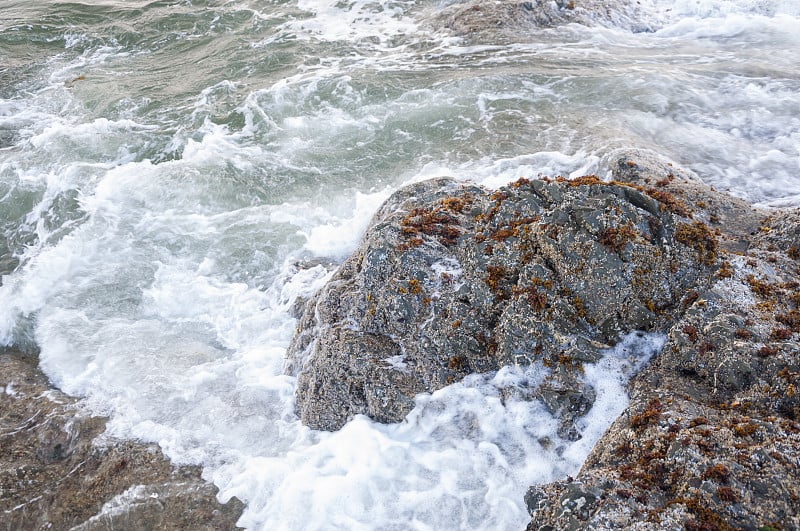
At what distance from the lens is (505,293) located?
6914 millimetres

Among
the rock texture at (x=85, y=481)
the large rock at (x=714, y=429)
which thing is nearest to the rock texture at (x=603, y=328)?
the large rock at (x=714, y=429)

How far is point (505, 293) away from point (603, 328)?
4.01 feet

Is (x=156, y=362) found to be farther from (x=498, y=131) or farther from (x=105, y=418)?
(x=498, y=131)

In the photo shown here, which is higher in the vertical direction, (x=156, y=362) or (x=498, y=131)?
(x=498, y=131)

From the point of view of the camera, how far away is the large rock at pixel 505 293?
657cm

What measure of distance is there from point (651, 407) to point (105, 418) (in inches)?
297

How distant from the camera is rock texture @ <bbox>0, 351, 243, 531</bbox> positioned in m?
6.91

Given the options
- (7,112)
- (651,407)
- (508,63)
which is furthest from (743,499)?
(7,112)

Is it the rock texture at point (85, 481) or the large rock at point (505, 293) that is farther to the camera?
the rock texture at point (85, 481)

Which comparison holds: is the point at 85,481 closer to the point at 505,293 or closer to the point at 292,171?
the point at 505,293

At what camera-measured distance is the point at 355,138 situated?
48.6 ft

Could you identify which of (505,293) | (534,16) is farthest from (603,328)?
(534,16)

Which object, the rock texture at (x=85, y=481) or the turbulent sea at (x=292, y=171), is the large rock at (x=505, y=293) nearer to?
the turbulent sea at (x=292, y=171)

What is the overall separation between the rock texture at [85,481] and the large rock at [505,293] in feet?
5.90
